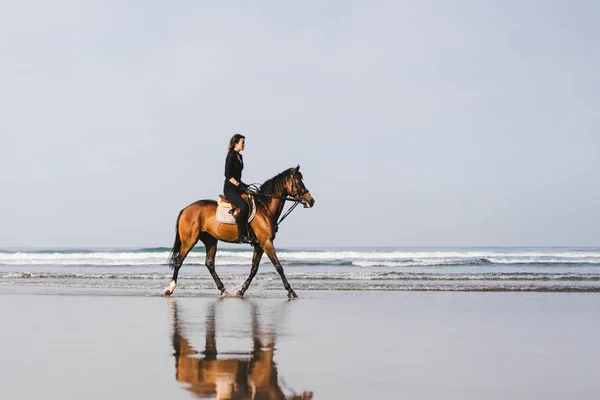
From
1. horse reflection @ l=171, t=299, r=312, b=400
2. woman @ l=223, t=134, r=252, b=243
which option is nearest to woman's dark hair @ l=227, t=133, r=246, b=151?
woman @ l=223, t=134, r=252, b=243

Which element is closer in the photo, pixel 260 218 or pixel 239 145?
pixel 239 145

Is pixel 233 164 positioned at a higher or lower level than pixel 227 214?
higher

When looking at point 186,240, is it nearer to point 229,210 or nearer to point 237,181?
point 229,210

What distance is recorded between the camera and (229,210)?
1368 cm

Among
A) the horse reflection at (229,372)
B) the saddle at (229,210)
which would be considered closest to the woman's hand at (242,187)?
the saddle at (229,210)

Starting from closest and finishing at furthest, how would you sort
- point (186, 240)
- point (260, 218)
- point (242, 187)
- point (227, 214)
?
point (242, 187) < point (260, 218) < point (227, 214) < point (186, 240)

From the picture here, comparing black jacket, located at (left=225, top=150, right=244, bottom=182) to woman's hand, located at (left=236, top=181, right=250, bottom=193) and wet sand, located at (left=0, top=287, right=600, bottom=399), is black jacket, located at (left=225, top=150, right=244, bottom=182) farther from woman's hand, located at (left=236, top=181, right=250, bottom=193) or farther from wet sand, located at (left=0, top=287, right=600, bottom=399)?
wet sand, located at (left=0, top=287, right=600, bottom=399)

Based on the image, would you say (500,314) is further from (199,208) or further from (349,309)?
(199,208)

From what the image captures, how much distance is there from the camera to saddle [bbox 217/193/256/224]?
1355 centimetres

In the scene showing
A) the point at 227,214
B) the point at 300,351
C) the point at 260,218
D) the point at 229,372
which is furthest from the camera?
the point at 227,214

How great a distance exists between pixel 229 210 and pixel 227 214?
120 mm

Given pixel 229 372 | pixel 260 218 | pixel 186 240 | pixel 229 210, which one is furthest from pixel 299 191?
pixel 229 372

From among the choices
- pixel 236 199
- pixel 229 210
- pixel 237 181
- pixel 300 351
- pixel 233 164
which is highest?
pixel 233 164

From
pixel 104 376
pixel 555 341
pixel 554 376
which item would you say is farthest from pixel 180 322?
pixel 554 376
